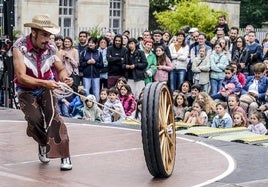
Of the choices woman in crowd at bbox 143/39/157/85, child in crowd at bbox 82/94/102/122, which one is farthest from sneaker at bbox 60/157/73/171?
woman in crowd at bbox 143/39/157/85

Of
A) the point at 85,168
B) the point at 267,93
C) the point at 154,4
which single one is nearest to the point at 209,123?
the point at 267,93

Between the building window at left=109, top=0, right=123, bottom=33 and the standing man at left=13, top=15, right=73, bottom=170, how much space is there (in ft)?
74.2

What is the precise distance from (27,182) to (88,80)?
8876mm

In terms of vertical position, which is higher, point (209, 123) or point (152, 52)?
point (152, 52)

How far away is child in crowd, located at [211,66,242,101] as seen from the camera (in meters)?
15.8

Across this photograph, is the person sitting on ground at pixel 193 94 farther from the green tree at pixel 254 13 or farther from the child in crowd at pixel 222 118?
the green tree at pixel 254 13

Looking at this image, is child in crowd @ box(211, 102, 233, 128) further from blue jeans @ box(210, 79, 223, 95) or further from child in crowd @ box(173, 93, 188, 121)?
blue jeans @ box(210, 79, 223, 95)

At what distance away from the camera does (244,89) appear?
52.3 ft

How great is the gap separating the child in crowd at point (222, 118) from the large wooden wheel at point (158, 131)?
449cm

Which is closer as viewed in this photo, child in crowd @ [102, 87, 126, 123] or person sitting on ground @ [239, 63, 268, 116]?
child in crowd @ [102, 87, 126, 123]

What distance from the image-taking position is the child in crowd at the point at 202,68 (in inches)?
678

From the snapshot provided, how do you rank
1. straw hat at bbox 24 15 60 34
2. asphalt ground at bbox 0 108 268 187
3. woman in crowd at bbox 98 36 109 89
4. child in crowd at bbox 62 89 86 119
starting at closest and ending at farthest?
asphalt ground at bbox 0 108 268 187 → straw hat at bbox 24 15 60 34 → child in crowd at bbox 62 89 86 119 → woman in crowd at bbox 98 36 109 89

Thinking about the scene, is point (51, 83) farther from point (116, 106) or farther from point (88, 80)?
point (88, 80)

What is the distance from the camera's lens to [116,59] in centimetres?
1738
